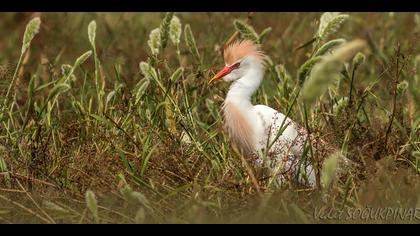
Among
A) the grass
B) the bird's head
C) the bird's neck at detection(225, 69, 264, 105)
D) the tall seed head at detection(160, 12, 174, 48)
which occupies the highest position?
the tall seed head at detection(160, 12, 174, 48)

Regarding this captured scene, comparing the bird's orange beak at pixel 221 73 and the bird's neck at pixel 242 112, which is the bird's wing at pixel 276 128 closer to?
the bird's neck at pixel 242 112

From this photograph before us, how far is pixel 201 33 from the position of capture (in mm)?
6121

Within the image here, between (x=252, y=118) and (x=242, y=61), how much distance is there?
1.12 feet

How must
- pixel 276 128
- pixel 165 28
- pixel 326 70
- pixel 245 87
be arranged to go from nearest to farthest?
pixel 326 70, pixel 276 128, pixel 165 28, pixel 245 87

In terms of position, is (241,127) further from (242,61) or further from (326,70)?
(326,70)

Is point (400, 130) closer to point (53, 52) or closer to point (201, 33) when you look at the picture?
point (201, 33)

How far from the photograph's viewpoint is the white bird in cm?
356

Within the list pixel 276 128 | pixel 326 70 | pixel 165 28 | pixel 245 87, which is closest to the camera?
pixel 326 70

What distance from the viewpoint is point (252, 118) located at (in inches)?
154

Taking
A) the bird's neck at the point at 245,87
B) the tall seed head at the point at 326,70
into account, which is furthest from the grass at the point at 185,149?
the bird's neck at the point at 245,87

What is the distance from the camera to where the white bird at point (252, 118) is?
3.56 meters

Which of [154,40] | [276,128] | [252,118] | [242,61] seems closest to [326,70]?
[276,128]

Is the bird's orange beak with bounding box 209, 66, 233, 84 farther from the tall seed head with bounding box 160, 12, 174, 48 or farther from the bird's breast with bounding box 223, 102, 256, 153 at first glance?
the tall seed head with bounding box 160, 12, 174, 48

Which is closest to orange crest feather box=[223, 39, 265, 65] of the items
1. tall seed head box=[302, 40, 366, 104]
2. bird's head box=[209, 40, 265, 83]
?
bird's head box=[209, 40, 265, 83]
